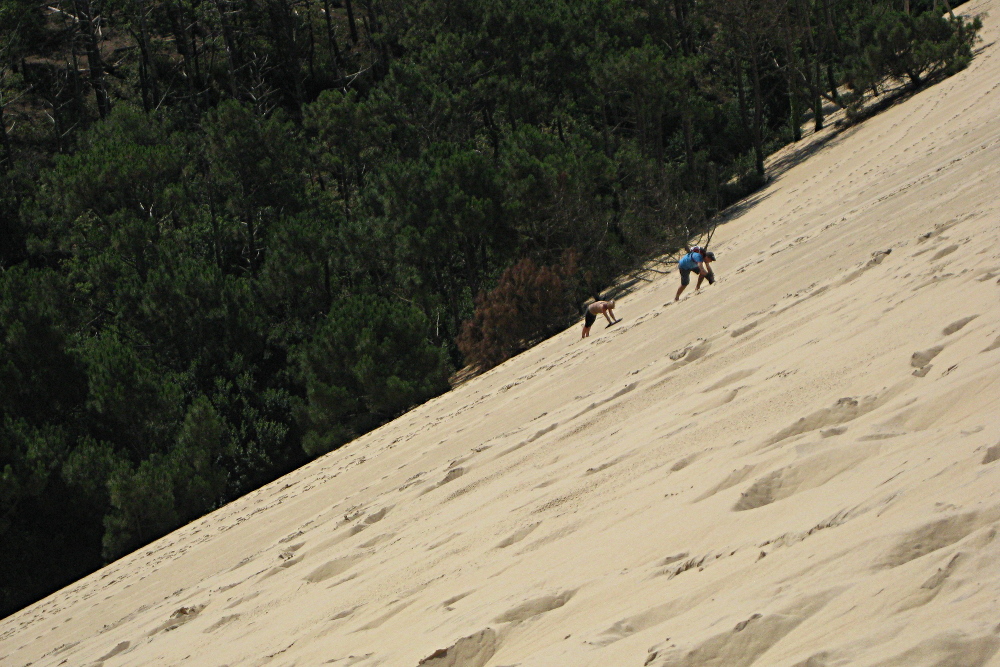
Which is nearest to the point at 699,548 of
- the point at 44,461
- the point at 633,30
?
the point at 44,461

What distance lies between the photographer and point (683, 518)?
152 inches

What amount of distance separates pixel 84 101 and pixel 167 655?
34533mm

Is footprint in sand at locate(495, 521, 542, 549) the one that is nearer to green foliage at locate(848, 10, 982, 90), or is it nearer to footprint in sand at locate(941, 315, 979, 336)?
footprint in sand at locate(941, 315, 979, 336)

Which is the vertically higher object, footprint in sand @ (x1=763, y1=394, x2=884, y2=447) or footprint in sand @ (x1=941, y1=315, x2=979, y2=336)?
footprint in sand @ (x1=941, y1=315, x2=979, y2=336)

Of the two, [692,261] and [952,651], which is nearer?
[952,651]

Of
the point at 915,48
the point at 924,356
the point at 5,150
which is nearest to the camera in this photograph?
the point at 924,356

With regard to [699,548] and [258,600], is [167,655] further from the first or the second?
[699,548]

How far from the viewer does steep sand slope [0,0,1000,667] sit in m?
2.70

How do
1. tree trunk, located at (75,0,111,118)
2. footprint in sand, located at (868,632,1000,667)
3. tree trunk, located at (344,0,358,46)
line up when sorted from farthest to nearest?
1. tree trunk, located at (344,0,358,46)
2. tree trunk, located at (75,0,111,118)
3. footprint in sand, located at (868,632,1000,667)

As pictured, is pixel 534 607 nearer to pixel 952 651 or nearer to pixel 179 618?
pixel 952 651

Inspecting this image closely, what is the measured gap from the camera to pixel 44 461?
58.7 feet

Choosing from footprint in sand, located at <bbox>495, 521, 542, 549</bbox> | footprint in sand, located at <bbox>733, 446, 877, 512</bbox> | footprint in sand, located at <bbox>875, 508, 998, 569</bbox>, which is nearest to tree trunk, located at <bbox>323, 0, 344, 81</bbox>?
footprint in sand, located at <bbox>495, 521, 542, 549</bbox>

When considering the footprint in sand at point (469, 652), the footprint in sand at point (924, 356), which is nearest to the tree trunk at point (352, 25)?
the footprint in sand at point (924, 356)

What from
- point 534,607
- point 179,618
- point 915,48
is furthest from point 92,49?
point 534,607
